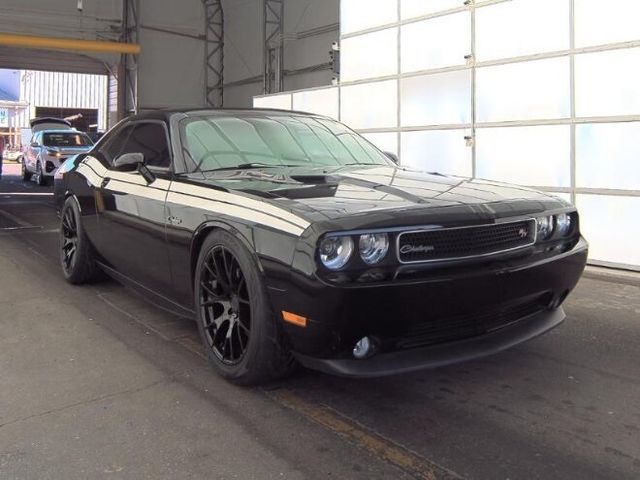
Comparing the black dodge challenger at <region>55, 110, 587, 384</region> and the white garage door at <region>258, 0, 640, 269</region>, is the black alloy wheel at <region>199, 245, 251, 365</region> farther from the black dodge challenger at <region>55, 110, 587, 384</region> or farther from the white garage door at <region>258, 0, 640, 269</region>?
the white garage door at <region>258, 0, 640, 269</region>

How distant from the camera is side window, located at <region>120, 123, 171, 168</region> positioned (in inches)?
170

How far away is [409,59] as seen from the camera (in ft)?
31.8

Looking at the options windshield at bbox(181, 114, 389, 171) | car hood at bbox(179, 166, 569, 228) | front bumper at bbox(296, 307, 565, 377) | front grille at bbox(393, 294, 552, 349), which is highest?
windshield at bbox(181, 114, 389, 171)

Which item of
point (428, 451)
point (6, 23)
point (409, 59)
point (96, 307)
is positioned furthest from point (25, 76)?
point (428, 451)

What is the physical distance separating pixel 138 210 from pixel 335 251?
202 centimetres

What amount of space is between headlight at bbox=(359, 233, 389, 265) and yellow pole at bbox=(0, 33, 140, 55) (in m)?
20.4

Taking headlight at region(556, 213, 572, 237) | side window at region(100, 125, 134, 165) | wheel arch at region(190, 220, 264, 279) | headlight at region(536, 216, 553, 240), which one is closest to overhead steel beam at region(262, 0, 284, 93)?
side window at region(100, 125, 134, 165)

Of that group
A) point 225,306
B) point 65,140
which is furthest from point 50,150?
point 225,306

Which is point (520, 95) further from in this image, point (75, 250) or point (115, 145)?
point (75, 250)

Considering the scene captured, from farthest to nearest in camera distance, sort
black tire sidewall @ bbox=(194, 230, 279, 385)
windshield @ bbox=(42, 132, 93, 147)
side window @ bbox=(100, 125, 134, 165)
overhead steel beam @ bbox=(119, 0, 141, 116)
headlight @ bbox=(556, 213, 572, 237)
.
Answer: overhead steel beam @ bbox=(119, 0, 141, 116) → windshield @ bbox=(42, 132, 93, 147) → side window @ bbox=(100, 125, 134, 165) → headlight @ bbox=(556, 213, 572, 237) → black tire sidewall @ bbox=(194, 230, 279, 385)

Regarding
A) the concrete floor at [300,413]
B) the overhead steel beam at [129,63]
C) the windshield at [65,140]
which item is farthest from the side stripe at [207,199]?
the overhead steel beam at [129,63]

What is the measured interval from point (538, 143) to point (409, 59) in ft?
8.87

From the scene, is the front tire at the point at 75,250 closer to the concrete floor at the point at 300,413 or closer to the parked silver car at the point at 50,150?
the concrete floor at the point at 300,413

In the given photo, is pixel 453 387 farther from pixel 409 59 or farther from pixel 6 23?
pixel 6 23
